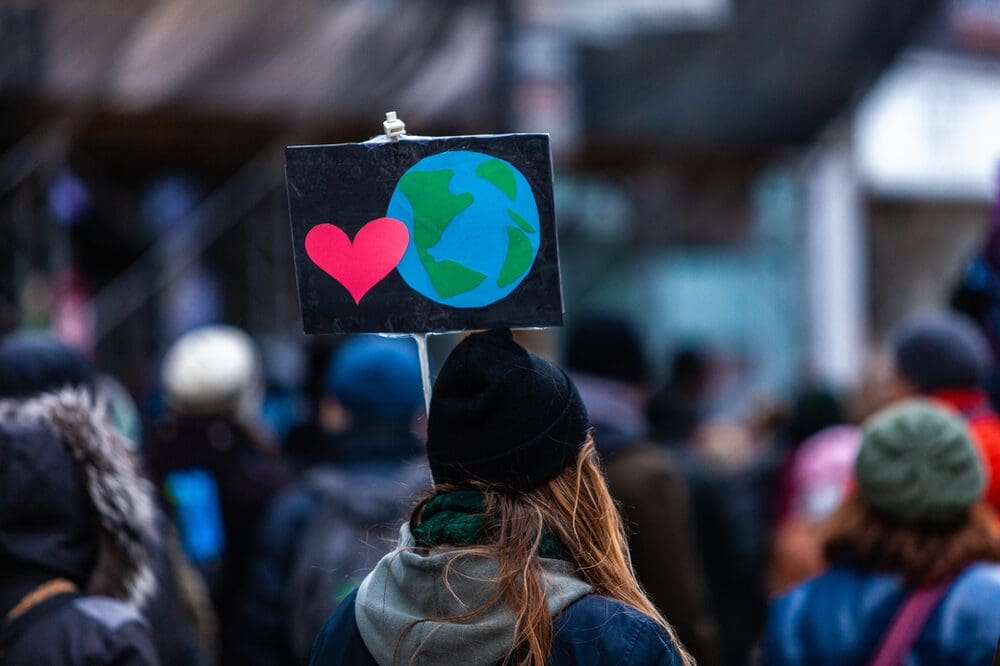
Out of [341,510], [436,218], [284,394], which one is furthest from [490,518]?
[284,394]

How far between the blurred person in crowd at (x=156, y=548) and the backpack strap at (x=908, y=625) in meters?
1.72

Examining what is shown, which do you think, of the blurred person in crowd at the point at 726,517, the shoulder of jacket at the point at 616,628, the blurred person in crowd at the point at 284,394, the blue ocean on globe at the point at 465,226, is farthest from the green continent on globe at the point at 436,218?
the blurred person in crowd at the point at 284,394

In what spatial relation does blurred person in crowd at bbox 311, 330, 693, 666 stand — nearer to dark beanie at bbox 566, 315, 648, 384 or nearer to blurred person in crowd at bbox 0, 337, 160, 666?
blurred person in crowd at bbox 0, 337, 160, 666

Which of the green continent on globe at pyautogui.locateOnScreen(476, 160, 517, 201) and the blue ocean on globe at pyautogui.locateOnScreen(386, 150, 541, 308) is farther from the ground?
the green continent on globe at pyautogui.locateOnScreen(476, 160, 517, 201)

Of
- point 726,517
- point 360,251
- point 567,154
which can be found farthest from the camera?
point 567,154

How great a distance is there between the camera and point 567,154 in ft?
36.7

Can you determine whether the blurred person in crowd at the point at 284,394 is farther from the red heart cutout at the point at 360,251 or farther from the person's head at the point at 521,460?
the person's head at the point at 521,460

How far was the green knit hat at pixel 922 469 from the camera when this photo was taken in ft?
10.0

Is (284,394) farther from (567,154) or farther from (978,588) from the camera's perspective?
(978,588)

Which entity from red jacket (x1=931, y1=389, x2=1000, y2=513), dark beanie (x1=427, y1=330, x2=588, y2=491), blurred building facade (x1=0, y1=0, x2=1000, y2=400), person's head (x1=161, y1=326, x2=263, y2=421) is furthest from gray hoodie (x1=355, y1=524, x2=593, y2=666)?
blurred building facade (x1=0, y1=0, x2=1000, y2=400)

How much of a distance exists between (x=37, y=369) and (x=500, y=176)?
6.81 feet

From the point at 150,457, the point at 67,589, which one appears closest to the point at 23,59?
the point at 150,457

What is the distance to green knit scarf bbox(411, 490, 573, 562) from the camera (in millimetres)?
2010

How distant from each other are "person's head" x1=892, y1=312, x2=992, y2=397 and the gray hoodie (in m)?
2.66
